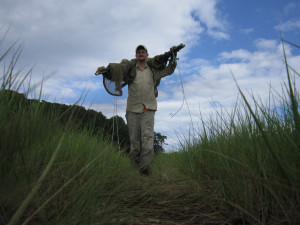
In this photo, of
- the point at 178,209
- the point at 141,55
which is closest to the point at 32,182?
the point at 178,209

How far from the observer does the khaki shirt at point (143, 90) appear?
4.06m

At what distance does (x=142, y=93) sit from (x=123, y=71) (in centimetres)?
51

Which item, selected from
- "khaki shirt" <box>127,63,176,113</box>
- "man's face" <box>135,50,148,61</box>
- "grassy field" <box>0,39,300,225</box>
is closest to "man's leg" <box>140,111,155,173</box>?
"khaki shirt" <box>127,63,176,113</box>

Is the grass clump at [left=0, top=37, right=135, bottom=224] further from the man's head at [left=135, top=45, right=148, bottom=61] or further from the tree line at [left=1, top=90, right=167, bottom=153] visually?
the man's head at [left=135, top=45, right=148, bottom=61]

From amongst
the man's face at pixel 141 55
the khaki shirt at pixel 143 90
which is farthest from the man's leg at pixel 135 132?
the man's face at pixel 141 55

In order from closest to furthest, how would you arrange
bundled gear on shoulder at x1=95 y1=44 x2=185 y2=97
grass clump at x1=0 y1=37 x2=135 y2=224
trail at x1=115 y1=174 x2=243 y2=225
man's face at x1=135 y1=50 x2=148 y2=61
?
grass clump at x1=0 y1=37 x2=135 y2=224
trail at x1=115 y1=174 x2=243 y2=225
bundled gear on shoulder at x1=95 y1=44 x2=185 y2=97
man's face at x1=135 y1=50 x2=148 y2=61

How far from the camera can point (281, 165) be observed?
98 cm

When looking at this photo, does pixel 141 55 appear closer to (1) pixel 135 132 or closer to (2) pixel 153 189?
(1) pixel 135 132

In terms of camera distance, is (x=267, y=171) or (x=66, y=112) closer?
(x=267, y=171)

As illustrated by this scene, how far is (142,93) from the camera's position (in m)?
4.08

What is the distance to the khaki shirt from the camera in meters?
4.06

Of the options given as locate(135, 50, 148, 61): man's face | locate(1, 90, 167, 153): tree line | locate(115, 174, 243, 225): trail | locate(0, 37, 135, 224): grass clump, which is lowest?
locate(115, 174, 243, 225): trail

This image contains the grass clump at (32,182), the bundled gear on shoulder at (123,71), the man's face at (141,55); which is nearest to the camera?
the grass clump at (32,182)

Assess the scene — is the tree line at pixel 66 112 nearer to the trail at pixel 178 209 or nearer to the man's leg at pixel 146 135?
the man's leg at pixel 146 135
